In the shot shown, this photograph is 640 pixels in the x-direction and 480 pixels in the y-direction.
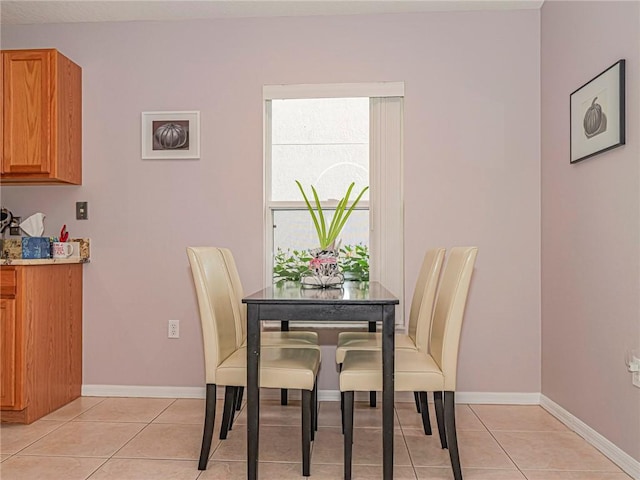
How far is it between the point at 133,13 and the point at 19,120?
960 mm

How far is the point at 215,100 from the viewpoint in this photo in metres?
3.48

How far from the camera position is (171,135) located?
3.49m

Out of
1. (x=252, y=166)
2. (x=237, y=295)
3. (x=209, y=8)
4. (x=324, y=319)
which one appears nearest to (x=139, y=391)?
(x=237, y=295)

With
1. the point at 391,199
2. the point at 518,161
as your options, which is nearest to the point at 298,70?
the point at 391,199

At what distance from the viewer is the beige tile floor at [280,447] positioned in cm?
229

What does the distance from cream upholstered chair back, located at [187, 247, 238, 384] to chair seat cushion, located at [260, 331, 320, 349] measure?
0.19 metres

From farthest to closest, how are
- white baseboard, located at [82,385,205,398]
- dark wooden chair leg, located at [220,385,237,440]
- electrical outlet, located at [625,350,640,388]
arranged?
white baseboard, located at [82,385,205,398], dark wooden chair leg, located at [220,385,237,440], electrical outlet, located at [625,350,640,388]

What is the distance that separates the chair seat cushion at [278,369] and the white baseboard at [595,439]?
1358 millimetres

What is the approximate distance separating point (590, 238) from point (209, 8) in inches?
100

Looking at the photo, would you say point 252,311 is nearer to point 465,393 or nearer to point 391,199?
point 391,199

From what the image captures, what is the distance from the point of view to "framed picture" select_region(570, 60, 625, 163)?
2.36 m

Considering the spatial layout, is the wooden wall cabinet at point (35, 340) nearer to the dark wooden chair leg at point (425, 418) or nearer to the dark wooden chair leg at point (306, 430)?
the dark wooden chair leg at point (306, 430)

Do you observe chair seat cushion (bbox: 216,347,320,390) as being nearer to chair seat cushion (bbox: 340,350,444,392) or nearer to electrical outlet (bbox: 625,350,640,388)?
chair seat cushion (bbox: 340,350,444,392)

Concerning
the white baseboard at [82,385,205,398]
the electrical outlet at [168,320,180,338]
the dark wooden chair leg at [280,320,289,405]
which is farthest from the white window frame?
the white baseboard at [82,385,205,398]
